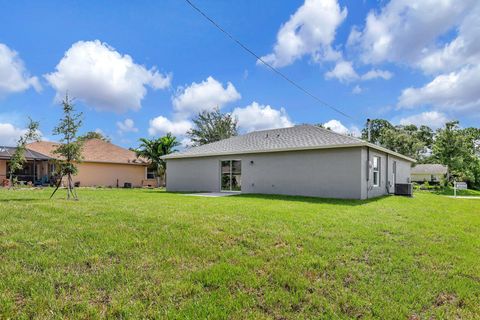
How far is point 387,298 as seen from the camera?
11.6 ft

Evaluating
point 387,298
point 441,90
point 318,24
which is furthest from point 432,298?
point 441,90

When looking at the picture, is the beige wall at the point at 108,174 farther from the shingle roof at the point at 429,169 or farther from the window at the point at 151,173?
the shingle roof at the point at 429,169

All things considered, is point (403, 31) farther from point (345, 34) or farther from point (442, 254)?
point (442, 254)

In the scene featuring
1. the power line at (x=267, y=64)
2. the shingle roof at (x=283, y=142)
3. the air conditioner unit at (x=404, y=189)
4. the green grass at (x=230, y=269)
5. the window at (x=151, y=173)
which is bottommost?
the green grass at (x=230, y=269)

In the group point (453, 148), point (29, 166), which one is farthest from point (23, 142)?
point (453, 148)

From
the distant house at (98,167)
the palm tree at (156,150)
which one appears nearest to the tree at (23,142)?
the distant house at (98,167)

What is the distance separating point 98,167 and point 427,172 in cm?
4889

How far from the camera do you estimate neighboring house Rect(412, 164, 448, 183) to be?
1842 inches

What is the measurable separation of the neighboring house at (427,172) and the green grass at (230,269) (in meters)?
47.8

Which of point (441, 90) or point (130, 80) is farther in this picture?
point (441, 90)

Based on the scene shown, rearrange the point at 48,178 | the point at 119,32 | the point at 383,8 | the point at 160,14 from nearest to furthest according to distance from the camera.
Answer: the point at 160,14
the point at 119,32
the point at 383,8
the point at 48,178

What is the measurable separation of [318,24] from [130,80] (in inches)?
380

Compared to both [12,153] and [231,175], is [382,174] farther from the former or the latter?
[12,153]

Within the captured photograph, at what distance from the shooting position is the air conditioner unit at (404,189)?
16.2 meters
